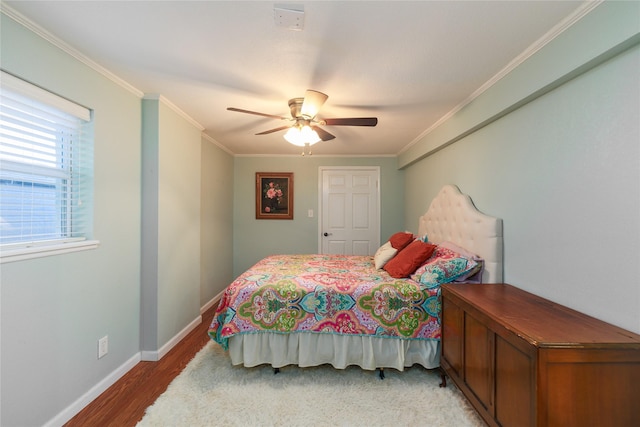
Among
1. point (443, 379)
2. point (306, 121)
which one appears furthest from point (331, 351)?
point (306, 121)

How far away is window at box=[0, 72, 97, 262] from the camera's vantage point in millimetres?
1380

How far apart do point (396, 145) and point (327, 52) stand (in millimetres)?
2475

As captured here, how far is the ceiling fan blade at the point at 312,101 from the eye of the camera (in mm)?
→ 1883

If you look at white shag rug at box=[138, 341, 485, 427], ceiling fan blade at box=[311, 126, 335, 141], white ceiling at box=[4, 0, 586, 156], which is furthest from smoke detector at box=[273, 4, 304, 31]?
white shag rug at box=[138, 341, 485, 427]

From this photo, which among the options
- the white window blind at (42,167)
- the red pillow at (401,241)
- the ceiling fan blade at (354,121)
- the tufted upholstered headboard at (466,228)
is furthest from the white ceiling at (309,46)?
the red pillow at (401,241)

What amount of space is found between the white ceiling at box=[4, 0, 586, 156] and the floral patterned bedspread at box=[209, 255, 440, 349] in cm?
158

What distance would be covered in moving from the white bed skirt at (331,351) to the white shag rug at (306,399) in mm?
114

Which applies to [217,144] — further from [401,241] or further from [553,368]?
[553,368]

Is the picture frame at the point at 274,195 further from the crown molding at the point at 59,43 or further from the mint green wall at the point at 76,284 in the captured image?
the crown molding at the point at 59,43

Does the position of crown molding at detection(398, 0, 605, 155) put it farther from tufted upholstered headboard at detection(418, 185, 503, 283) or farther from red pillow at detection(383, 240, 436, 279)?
red pillow at detection(383, 240, 436, 279)

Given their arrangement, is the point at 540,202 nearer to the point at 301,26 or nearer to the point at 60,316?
the point at 301,26

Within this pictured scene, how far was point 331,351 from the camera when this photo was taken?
6.78 ft

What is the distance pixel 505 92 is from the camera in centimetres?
186

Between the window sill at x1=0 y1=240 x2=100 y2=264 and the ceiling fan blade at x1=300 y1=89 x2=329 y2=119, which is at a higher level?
the ceiling fan blade at x1=300 y1=89 x2=329 y2=119
